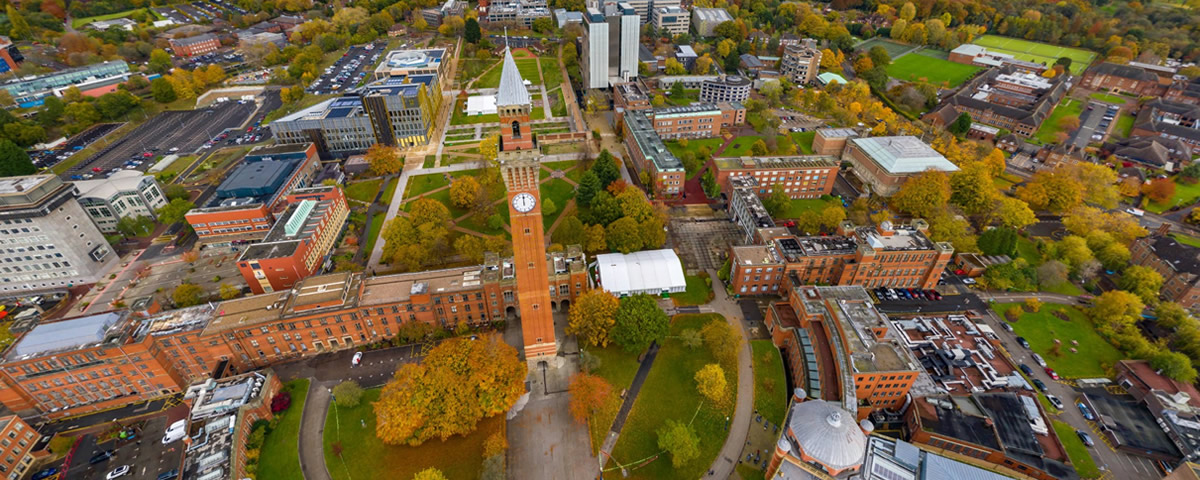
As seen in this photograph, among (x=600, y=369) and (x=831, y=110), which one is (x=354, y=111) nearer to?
(x=600, y=369)

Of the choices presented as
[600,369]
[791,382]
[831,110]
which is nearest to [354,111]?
[600,369]

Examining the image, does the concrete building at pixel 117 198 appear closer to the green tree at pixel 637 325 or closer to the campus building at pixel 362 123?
the campus building at pixel 362 123

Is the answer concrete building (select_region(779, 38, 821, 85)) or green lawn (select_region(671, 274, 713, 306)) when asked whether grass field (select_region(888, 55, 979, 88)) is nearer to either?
concrete building (select_region(779, 38, 821, 85))

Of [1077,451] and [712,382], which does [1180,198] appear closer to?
[1077,451]

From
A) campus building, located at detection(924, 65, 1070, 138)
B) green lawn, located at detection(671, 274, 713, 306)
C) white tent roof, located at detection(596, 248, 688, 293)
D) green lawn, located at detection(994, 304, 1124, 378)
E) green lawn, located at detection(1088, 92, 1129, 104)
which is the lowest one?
green lawn, located at detection(994, 304, 1124, 378)

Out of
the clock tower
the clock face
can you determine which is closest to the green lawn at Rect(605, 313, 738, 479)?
the clock tower

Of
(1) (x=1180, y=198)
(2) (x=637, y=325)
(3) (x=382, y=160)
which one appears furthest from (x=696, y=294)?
(1) (x=1180, y=198)

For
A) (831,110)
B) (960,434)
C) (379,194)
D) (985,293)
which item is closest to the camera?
(960,434)
